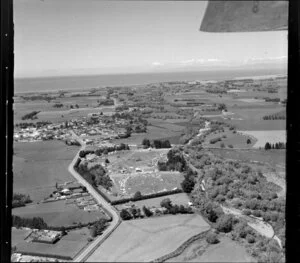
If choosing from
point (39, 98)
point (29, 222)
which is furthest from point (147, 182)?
point (39, 98)

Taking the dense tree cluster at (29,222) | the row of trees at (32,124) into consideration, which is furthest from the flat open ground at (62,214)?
the row of trees at (32,124)

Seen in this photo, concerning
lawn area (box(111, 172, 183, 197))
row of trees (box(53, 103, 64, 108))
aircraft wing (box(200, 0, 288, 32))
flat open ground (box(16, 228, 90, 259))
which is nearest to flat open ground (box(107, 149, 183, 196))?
lawn area (box(111, 172, 183, 197))

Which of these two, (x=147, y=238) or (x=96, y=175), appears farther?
(x=96, y=175)

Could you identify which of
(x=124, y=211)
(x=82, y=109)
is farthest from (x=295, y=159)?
(x=82, y=109)

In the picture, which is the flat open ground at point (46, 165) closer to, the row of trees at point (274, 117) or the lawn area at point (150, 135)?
the lawn area at point (150, 135)

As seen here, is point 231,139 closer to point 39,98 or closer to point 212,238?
point 212,238
